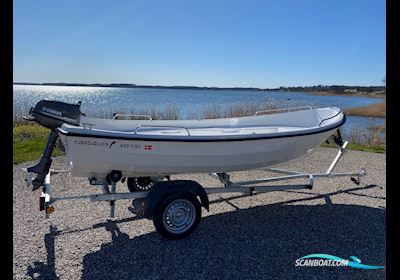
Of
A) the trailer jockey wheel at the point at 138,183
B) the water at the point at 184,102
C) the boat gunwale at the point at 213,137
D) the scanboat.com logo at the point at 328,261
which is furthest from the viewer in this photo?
the water at the point at 184,102

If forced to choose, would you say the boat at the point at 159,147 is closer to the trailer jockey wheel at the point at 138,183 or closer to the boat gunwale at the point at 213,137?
the boat gunwale at the point at 213,137

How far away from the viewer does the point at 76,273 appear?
10.2ft

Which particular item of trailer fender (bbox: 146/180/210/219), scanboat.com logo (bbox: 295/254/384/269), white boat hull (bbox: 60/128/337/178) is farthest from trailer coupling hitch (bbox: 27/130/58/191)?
scanboat.com logo (bbox: 295/254/384/269)

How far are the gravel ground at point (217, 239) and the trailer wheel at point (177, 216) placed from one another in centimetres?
11

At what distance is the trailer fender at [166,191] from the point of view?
3660 mm

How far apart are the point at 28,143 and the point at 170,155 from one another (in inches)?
278

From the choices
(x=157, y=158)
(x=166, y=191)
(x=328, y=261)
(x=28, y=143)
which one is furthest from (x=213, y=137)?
(x=28, y=143)

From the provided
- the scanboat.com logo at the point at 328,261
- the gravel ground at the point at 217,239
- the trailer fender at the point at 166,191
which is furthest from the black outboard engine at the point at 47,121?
the scanboat.com logo at the point at 328,261

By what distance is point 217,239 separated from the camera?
3.84 meters

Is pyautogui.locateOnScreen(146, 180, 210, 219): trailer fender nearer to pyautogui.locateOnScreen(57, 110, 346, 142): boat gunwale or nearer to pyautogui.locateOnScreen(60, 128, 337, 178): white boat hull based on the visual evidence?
pyautogui.locateOnScreen(60, 128, 337, 178): white boat hull

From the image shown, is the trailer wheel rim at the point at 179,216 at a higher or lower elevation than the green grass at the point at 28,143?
lower

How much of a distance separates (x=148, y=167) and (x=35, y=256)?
4.47 ft

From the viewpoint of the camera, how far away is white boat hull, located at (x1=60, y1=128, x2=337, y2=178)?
3.49 m
